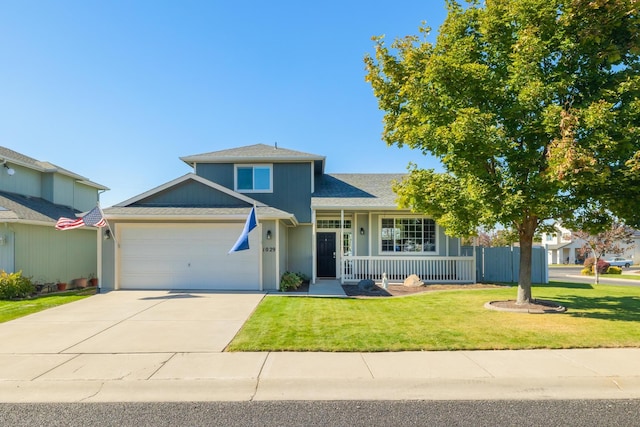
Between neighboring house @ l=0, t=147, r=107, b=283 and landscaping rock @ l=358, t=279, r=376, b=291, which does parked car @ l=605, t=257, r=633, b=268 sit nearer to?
landscaping rock @ l=358, t=279, r=376, b=291

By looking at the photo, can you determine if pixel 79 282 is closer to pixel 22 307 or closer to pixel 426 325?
pixel 22 307

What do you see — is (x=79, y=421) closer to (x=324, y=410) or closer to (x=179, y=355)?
(x=179, y=355)

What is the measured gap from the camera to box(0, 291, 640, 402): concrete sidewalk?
194 inches

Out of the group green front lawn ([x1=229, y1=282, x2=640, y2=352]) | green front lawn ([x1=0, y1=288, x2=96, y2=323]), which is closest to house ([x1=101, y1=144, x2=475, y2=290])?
green front lawn ([x1=0, y1=288, x2=96, y2=323])

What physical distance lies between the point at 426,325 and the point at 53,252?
15.7 metres

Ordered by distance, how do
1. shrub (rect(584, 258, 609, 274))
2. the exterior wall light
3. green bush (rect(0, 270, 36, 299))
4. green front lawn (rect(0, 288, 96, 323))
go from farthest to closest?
shrub (rect(584, 258, 609, 274)) → the exterior wall light → green bush (rect(0, 270, 36, 299)) → green front lawn (rect(0, 288, 96, 323))

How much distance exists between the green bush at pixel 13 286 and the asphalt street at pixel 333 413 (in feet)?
33.7

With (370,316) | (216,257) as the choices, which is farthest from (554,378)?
(216,257)

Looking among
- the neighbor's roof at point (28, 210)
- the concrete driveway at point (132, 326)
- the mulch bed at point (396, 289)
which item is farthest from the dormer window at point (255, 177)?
the neighbor's roof at point (28, 210)

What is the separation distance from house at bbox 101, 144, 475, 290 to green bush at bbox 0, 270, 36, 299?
245 cm

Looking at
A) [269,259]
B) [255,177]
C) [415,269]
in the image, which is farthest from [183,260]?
[415,269]

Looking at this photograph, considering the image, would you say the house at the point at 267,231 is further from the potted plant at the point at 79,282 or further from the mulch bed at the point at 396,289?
the potted plant at the point at 79,282

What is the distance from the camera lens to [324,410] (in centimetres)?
448

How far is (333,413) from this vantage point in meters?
4.40
